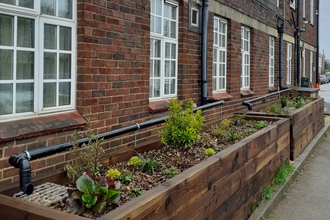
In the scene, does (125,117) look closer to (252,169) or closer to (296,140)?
(252,169)

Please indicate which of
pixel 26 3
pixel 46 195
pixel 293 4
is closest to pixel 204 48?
pixel 26 3

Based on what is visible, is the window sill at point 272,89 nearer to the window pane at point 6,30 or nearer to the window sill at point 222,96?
the window sill at point 222,96

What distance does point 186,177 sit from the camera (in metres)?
3.14

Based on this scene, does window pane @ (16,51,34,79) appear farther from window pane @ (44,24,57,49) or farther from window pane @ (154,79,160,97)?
window pane @ (154,79,160,97)

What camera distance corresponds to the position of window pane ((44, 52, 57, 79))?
13.0ft

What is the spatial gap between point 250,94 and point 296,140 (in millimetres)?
2746

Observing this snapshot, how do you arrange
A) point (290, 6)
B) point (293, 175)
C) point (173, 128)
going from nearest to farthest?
point (173, 128), point (293, 175), point (290, 6)

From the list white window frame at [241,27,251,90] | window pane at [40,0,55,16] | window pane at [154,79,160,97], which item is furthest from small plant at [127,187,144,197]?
white window frame at [241,27,251,90]

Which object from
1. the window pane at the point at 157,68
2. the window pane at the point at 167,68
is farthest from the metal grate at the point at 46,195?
the window pane at the point at 167,68

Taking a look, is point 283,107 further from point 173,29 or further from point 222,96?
point 173,29

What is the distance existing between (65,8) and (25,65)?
0.87 m

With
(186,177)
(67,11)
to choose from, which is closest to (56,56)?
(67,11)

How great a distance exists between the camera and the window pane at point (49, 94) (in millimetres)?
3994

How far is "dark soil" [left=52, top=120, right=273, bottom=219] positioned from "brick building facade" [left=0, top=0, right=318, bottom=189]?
0.68 m
